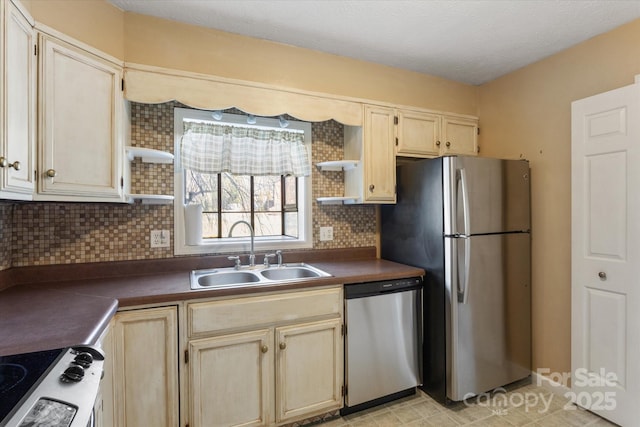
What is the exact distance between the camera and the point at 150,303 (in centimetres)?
154

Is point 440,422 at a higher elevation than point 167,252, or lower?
lower

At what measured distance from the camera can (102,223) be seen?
1.96m

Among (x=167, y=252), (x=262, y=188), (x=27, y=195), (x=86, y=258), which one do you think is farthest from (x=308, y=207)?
(x=27, y=195)

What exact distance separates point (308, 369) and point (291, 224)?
3.71 feet

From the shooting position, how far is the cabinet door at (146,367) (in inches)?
59.0

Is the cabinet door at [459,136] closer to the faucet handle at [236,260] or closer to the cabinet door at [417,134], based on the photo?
the cabinet door at [417,134]

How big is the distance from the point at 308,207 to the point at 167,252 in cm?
106

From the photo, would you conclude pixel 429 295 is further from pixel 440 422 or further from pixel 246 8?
pixel 246 8

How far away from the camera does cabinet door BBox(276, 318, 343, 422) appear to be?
1.83 metres

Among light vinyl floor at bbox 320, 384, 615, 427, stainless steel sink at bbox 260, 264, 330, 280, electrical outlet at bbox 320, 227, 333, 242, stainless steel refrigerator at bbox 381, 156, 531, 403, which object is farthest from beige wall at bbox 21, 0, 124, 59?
light vinyl floor at bbox 320, 384, 615, 427

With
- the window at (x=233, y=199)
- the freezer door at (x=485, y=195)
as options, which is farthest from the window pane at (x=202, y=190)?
the freezer door at (x=485, y=195)

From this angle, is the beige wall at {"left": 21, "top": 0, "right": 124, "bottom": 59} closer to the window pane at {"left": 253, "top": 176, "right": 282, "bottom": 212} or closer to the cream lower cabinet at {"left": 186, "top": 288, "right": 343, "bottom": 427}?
the window pane at {"left": 253, "top": 176, "right": 282, "bottom": 212}

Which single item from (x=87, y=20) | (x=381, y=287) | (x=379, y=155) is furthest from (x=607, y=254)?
(x=87, y=20)

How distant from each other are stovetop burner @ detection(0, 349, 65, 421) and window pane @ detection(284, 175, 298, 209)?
1819mm
